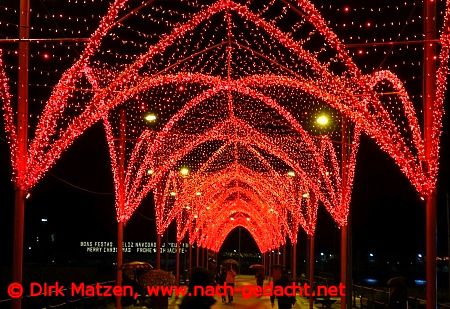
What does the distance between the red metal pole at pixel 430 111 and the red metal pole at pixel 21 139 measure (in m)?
6.96

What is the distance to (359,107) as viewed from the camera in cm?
1608

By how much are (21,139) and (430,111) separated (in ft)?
24.3

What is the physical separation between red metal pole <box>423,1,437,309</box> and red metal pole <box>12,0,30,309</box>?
22.8 feet

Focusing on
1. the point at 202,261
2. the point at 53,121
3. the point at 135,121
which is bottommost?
the point at 202,261

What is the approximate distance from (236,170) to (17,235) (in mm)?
28742

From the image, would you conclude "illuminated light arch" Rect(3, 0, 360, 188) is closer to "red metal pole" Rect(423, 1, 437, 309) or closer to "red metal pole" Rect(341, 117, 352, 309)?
"red metal pole" Rect(423, 1, 437, 309)

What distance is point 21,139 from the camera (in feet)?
49.2

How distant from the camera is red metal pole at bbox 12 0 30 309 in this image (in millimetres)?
14578

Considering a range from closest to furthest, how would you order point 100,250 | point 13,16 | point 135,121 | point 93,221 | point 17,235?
point 17,235 → point 13,16 → point 135,121 → point 93,221 → point 100,250

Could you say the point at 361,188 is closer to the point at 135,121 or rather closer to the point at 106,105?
the point at 135,121

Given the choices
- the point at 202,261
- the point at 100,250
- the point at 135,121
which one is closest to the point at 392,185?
the point at 202,261

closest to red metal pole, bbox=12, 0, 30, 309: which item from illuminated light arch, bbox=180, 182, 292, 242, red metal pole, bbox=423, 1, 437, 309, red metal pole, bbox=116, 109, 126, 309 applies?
red metal pole, bbox=423, 1, 437, 309

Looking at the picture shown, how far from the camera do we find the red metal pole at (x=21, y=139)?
574 inches

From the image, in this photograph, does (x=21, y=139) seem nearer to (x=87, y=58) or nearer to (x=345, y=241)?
(x=87, y=58)
